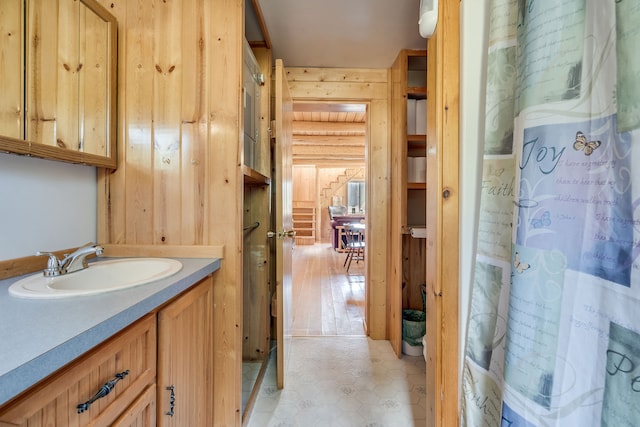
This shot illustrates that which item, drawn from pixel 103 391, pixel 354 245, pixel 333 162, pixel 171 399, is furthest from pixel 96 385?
pixel 333 162

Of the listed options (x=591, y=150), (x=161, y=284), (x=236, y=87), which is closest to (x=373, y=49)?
(x=236, y=87)

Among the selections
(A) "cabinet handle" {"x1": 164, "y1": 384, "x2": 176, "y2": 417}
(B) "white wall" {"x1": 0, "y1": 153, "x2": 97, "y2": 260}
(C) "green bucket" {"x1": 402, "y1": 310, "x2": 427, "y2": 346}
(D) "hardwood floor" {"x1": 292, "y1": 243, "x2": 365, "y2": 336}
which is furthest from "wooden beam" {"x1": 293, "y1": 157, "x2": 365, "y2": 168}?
(A) "cabinet handle" {"x1": 164, "y1": 384, "x2": 176, "y2": 417}

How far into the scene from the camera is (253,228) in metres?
1.95

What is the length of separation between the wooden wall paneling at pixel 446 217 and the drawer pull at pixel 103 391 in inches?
39.3

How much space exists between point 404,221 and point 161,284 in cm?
178

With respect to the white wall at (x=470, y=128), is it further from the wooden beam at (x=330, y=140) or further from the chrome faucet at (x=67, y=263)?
the wooden beam at (x=330, y=140)

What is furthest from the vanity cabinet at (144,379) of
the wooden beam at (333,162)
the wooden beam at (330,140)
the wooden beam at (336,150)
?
the wooden beam at (333,162)

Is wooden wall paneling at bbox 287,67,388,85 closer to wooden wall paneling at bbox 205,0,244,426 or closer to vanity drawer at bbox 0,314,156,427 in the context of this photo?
wooden wall paneling at bbox 205,0,244,426

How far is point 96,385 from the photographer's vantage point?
59 centimetres

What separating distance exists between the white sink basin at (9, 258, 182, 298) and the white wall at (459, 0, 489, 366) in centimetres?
105

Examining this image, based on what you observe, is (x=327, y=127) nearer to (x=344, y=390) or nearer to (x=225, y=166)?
(x=225, y=166)

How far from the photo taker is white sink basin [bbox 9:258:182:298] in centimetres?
70

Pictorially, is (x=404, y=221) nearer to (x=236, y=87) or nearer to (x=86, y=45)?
(x=236, y=87)

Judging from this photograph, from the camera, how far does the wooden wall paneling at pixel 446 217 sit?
0.92 m
